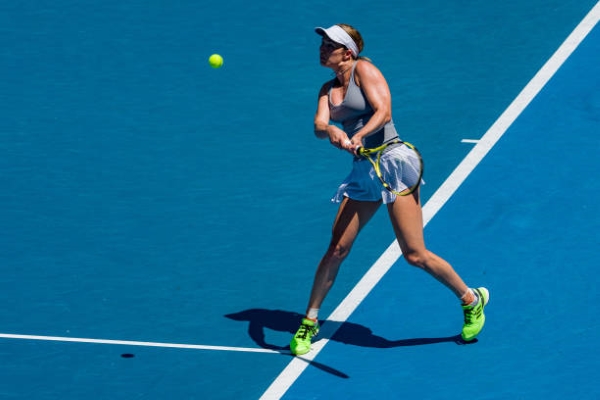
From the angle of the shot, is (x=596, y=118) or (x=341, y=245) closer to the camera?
(x=341, y=245)

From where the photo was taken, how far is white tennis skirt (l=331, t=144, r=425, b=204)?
9609 millimetres

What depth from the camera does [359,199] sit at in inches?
384

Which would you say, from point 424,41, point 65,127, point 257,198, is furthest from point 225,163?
point 424,41

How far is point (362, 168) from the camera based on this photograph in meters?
9.66

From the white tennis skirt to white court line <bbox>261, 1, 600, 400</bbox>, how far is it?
1.26m

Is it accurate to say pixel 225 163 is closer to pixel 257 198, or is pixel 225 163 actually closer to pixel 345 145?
pixel 257 198

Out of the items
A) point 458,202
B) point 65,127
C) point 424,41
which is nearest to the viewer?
point 458,202

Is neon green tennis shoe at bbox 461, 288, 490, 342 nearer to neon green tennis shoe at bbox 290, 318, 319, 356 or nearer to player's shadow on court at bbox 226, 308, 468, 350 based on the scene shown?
player's shadow on court at bbox 226, 308, 468, 350

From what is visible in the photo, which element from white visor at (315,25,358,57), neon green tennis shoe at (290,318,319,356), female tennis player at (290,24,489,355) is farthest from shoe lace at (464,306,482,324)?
white visor at (315,25,358,57)

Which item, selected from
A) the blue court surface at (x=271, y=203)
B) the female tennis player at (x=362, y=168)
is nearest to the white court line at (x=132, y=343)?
the blue court surface at (x=271, y=203)

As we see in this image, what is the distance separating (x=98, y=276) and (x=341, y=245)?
8.06 ft

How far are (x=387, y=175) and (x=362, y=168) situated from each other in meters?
0.19

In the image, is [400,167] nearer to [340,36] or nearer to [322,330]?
[340,36]

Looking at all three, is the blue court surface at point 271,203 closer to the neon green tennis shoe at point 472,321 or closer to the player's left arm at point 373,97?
the neon green tennis shoe at point 472,321
